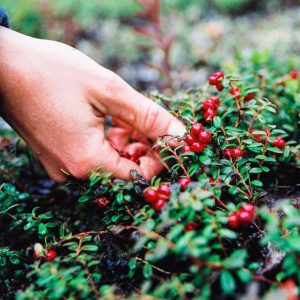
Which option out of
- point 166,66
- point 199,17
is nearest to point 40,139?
point 166,66

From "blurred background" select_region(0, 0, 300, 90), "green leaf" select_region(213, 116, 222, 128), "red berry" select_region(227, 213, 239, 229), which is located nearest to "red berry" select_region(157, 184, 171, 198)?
"red berry" select_region(227, 213, 239, 229)

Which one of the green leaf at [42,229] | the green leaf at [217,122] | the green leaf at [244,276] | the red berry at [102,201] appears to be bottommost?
the green leaf at [42,229]

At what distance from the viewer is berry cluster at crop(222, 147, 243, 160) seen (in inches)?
81.5

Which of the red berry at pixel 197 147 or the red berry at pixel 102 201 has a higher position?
the red berry at pixel 197 147

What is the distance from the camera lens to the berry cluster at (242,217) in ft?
5.39

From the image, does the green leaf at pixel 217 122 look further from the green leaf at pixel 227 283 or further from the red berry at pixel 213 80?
the green leaf at pixel 227 283

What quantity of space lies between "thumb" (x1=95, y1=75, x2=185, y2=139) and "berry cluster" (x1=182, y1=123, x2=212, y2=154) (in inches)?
11.8

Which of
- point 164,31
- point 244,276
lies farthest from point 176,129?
point 164,31

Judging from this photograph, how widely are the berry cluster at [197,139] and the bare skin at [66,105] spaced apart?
310 millimetres

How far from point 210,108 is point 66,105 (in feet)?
3.10

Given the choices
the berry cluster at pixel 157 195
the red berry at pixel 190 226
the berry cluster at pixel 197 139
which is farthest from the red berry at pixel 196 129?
the red berry at pixel 190 226

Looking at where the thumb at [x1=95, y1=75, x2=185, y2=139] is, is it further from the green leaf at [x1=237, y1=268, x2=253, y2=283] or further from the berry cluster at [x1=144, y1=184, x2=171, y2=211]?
the green leaf at [x1=237, y1=268, x2=253, y2=283]

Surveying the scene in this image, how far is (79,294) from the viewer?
170cm

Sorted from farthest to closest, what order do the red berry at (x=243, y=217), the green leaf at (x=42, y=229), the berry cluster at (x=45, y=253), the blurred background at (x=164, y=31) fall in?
the blurred background at (x=164, y=31), the green leaf at (x=42, y=229), the berry cluster at (x=45, y=253), the red berry at (x=243, y=217)
